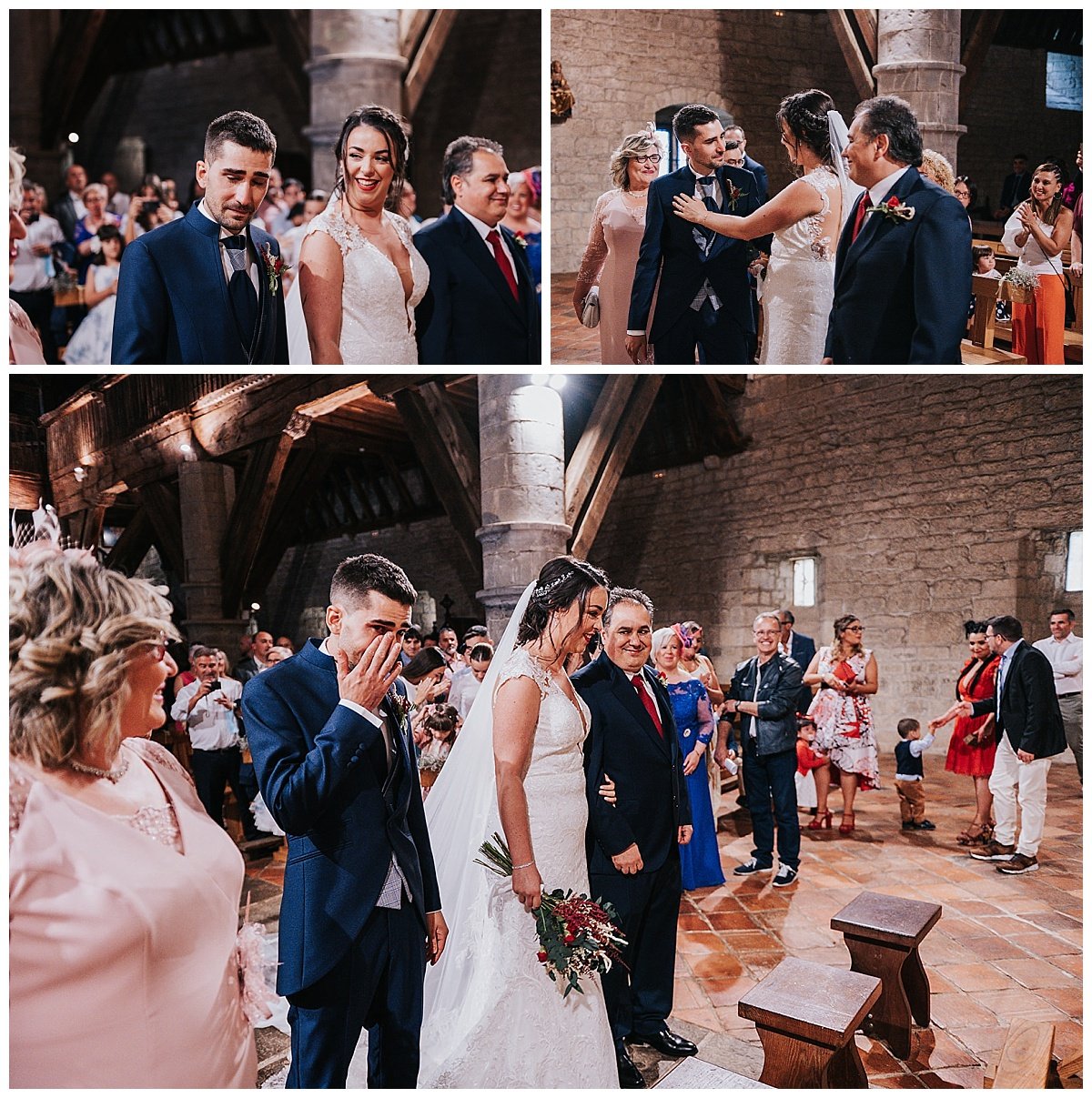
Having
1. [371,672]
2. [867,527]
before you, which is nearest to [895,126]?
[867,527]

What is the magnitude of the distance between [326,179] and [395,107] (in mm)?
422

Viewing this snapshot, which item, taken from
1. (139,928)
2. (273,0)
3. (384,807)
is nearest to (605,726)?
(384,807)

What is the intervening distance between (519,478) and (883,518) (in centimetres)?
162

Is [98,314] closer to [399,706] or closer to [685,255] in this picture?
[399,706]

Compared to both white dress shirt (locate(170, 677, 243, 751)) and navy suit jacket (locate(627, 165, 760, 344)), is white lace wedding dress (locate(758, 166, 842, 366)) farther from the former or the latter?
white dress shirt (locate(170, 677, 243, 751))

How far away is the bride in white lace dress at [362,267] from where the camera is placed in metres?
2.37

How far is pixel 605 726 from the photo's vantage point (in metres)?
2.58

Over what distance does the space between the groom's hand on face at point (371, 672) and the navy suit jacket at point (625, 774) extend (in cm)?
56

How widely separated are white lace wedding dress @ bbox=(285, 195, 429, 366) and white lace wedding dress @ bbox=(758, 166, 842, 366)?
1016 mm

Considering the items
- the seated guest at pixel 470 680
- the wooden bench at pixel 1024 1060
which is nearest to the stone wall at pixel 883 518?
the seated guest at pixel 470 680

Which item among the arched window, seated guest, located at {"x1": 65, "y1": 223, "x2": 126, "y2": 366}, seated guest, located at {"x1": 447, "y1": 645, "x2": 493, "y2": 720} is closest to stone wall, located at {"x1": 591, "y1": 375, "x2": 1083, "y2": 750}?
seated guest, located at {"x1": 447, "y1": 645, "x2": 493, "y2": 720}

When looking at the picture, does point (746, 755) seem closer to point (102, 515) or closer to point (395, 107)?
point (102, 515)

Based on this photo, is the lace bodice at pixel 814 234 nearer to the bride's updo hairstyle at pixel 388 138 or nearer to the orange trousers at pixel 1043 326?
the orange trousers at pixel 1043 326

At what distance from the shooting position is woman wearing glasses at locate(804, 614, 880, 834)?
3.16 metres
